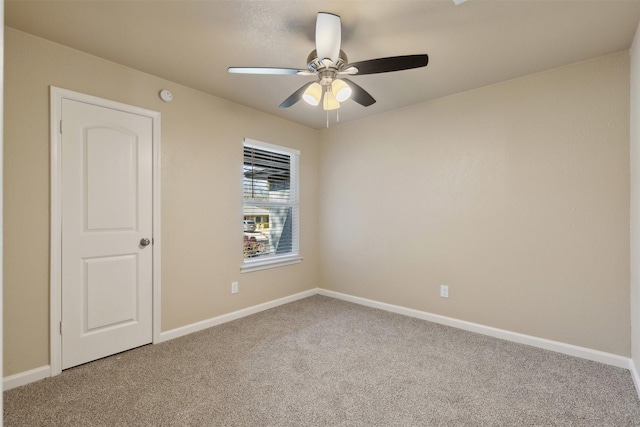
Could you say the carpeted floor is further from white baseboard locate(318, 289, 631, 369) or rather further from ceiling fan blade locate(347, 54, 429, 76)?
ceiling fan blade locate(347, 54, 429, 76)

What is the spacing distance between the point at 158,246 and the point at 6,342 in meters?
1.14

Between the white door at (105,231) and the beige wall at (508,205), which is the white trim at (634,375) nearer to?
the beige wall at (508,205)

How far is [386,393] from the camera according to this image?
217 centimetres

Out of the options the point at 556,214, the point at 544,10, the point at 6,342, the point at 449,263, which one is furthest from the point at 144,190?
the point at 556,214

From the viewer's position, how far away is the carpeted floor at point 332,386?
1.93m

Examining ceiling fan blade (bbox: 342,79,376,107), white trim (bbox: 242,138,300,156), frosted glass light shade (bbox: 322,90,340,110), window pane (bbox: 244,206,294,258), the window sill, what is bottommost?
the window sill

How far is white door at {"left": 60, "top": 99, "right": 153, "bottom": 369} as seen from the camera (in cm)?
246

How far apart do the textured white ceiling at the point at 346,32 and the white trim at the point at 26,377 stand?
234 cm

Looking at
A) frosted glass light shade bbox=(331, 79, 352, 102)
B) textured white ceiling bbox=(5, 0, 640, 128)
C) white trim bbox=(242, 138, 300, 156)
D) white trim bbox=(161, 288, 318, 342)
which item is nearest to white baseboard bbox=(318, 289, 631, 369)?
white trim bbox=(161, 288, 318, 342)

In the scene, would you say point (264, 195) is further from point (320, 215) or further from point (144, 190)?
point (144, 190)

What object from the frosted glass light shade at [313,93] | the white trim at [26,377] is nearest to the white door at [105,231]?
the white trim at [26,377]

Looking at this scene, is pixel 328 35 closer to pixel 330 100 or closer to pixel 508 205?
pixel 330 100

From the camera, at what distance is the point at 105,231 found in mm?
2631

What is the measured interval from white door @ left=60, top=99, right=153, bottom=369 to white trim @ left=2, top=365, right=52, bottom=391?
12 centimetres
